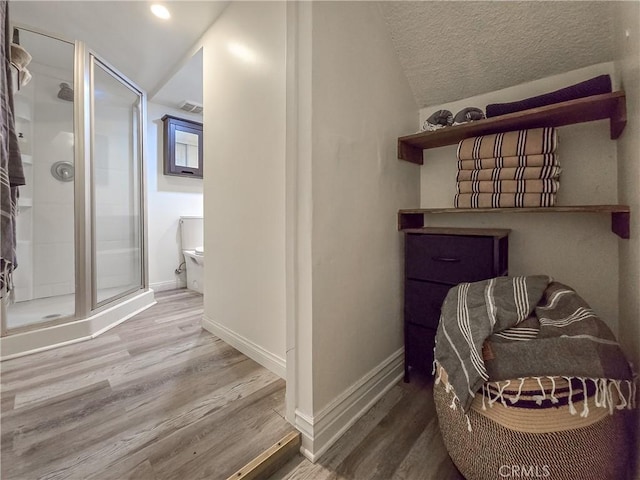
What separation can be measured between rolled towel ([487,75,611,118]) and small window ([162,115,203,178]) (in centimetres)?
295

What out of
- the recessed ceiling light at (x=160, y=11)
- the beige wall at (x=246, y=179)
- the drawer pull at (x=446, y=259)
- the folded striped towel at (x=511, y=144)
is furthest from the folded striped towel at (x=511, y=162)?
the recessed ceiling light at (x=160, y=11)

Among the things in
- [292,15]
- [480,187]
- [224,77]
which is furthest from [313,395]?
[224,77]

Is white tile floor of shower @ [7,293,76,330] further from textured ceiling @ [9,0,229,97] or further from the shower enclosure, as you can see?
textured ceiling @ [9,0,229,97]

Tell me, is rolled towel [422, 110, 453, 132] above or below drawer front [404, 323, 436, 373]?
above

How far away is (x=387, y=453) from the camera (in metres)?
0.89

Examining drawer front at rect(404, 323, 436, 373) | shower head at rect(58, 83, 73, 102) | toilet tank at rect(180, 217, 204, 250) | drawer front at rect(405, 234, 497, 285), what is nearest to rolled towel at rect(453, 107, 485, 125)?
drawer front at rect(405, 234, 497, 285)

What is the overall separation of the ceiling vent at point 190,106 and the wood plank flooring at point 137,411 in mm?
2447

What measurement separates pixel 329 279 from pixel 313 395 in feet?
1.33

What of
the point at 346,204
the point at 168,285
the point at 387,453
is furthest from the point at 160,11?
the point at 387,453

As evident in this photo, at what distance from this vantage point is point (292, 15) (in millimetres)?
908

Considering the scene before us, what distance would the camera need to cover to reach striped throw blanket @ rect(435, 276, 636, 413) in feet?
2.02

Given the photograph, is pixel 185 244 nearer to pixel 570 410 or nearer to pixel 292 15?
pixel 292 15

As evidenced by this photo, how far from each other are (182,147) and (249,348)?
2516 millimetres

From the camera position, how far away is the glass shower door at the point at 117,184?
83.2 inches
